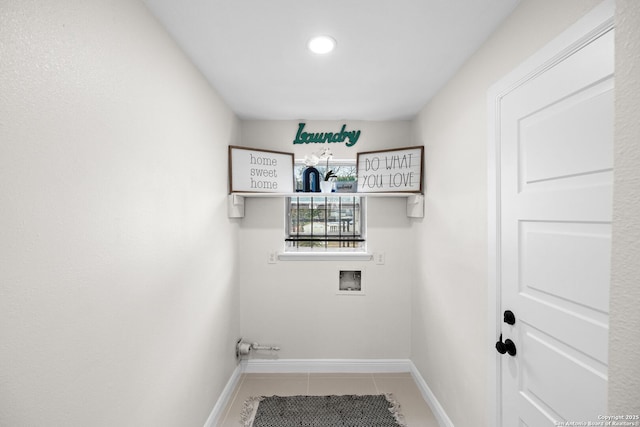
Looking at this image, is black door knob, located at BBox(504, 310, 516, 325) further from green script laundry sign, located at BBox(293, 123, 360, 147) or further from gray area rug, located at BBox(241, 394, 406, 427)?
green script laundry sign, located at BBox(293, 123, 360, 147)

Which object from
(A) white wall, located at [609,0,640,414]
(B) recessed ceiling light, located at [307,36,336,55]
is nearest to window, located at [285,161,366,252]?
(B) recessed ceiling light, located at [307,36,336,55]

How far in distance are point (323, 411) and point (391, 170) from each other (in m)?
2.04

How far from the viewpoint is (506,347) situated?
4.46ft

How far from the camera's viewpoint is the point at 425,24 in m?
1.39

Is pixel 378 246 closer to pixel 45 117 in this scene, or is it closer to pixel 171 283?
pixel 171 283

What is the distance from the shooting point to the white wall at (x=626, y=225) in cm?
51

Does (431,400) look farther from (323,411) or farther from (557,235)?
(557,235)

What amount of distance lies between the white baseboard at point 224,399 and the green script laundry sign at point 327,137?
7.19ft

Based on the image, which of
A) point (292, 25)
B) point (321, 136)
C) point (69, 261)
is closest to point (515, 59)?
point (292, 25)

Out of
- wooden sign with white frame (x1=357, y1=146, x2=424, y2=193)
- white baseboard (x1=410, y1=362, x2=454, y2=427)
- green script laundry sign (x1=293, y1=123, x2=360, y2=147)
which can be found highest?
green script laundry sign (x1=293, y1=123, x2=360, y2=147)

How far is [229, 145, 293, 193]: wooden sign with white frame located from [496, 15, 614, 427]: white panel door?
Answer: 70.2 inches

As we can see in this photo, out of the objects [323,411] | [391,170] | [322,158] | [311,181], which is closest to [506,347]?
[323,411]

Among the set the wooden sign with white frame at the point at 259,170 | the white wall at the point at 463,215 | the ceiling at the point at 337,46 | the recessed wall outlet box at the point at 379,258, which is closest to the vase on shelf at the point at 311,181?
the wooden sign with white frame at the point at 259,170

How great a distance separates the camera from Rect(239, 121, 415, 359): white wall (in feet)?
9.02
